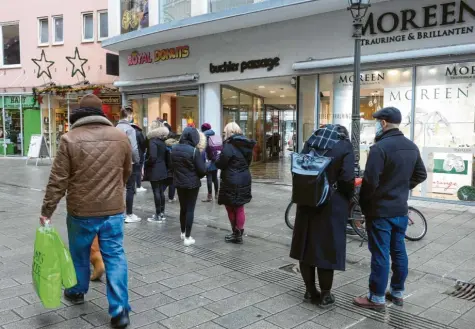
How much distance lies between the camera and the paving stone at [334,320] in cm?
378

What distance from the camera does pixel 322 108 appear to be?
11.4 meters

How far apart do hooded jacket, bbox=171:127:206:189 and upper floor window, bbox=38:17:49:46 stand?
A: 16.9 metres

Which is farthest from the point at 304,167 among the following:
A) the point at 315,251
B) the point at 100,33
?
the point at 100,33

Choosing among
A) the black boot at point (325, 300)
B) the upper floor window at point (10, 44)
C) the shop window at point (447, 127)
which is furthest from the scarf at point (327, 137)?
the upper floor window at point (10, 44)

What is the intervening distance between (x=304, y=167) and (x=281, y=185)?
820 centimetres

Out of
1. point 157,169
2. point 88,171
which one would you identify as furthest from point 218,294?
point 157,169

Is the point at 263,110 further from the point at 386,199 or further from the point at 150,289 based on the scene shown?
the point at 386,199

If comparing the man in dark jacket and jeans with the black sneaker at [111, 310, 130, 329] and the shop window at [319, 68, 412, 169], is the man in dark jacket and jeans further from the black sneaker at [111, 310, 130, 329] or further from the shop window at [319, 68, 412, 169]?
the shop window at [319, 68, 412, 169]

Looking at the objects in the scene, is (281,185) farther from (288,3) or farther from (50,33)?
(50,33)

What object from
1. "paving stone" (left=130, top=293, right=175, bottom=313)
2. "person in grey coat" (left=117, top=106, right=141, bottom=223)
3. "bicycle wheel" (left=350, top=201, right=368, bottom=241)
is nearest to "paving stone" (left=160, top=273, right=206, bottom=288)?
"paving stone" (left=130, top=293, right=175, bottom=313)

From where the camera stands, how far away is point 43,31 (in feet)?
67.0

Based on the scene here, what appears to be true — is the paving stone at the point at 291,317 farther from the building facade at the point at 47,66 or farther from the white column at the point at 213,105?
the building facade at the point at 47,66

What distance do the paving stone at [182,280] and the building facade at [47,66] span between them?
14749 mm

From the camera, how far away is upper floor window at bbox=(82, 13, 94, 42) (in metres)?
19.3
